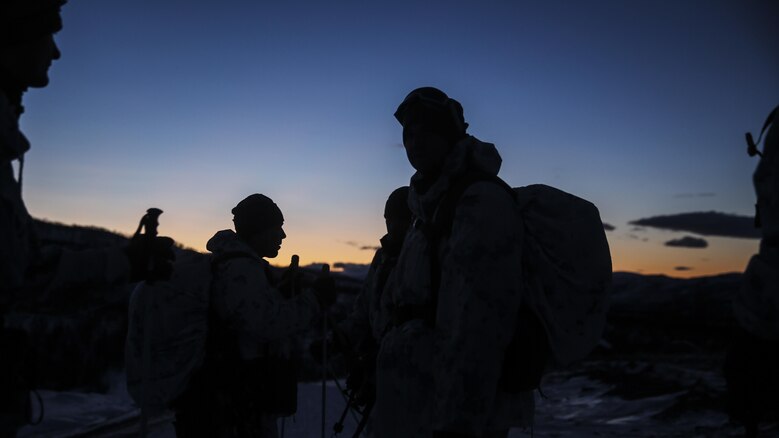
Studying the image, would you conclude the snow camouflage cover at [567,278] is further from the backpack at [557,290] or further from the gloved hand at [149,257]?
the gloved hand at [149,257]

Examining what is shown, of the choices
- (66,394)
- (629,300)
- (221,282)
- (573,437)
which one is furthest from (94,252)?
(629,300)

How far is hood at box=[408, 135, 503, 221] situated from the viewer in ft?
8.55

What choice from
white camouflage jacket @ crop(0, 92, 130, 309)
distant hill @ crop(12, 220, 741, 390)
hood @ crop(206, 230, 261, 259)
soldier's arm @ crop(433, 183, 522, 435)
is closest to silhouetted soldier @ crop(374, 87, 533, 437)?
soldier's arm @ crop(433, 183, 522, 435)

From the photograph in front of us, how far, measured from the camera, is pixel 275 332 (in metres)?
4.09

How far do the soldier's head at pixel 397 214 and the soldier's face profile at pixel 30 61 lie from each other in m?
2.48

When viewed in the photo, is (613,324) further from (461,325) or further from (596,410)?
(461,325)

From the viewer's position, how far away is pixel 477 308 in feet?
7.51

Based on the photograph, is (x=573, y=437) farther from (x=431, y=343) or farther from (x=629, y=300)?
(x=629, y=300)

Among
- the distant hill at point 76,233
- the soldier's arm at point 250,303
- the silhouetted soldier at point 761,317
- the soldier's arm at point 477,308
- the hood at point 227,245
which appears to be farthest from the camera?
the distant hill at point 76,233

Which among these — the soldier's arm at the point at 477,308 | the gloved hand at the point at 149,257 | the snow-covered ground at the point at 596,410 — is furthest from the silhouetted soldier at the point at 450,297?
the snow-covered ground at the point at 596,410

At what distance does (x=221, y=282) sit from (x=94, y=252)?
1787mm

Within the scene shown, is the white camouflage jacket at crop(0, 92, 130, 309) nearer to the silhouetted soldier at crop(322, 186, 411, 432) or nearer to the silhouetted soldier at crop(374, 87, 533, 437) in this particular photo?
the silhouetted soldier at crop(374, 87, 533, 437)

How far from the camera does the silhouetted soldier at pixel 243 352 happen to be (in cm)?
402

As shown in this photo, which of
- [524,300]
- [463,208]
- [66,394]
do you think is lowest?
[66,394]
